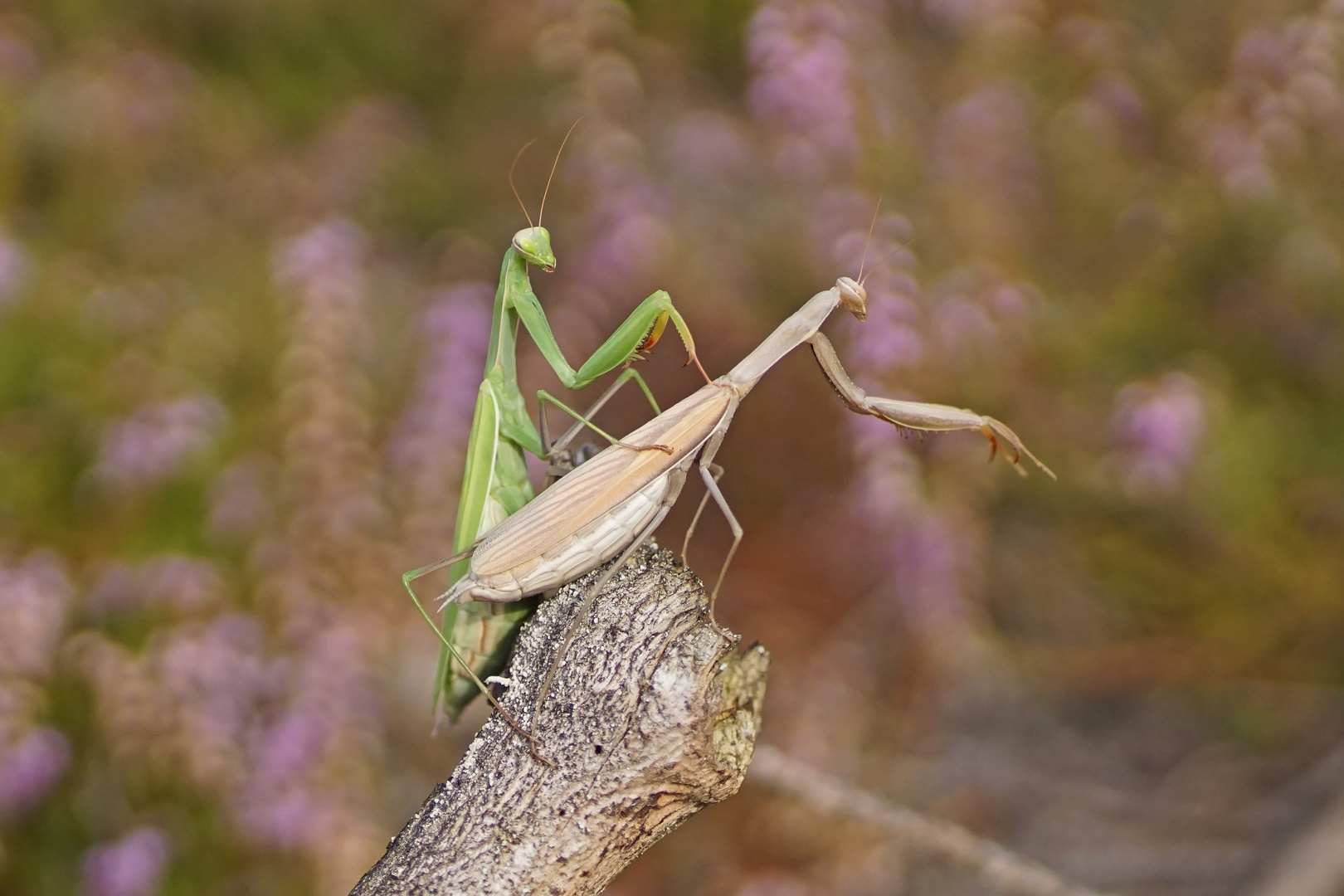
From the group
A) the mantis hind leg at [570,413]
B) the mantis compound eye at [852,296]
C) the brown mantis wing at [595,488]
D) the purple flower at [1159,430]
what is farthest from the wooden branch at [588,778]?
the purple flower at [1159,430]

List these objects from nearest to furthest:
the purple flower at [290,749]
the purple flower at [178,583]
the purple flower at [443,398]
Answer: the purple flower at [290,749] < the purple flower at [178,583] < the purple flower at [443,398]

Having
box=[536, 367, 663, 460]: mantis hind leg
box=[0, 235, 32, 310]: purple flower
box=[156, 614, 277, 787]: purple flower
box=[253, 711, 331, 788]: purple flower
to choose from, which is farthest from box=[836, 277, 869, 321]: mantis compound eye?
box=[0, 235, 32, 310]: purple flower

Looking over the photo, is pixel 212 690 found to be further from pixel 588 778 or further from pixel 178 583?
pixel 588 778

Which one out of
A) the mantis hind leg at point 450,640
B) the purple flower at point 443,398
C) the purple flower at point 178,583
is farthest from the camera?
the purple flower at point 443,398

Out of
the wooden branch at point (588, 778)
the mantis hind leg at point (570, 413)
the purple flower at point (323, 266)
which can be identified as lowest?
the wooden branch at point (588, 778)

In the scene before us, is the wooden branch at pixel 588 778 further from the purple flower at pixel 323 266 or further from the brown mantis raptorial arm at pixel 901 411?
the purple flower at pixel 323 266

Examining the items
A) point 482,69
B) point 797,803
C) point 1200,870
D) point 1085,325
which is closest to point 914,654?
point 797,803

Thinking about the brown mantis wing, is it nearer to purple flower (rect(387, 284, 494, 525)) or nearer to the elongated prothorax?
the elongated prothorax
